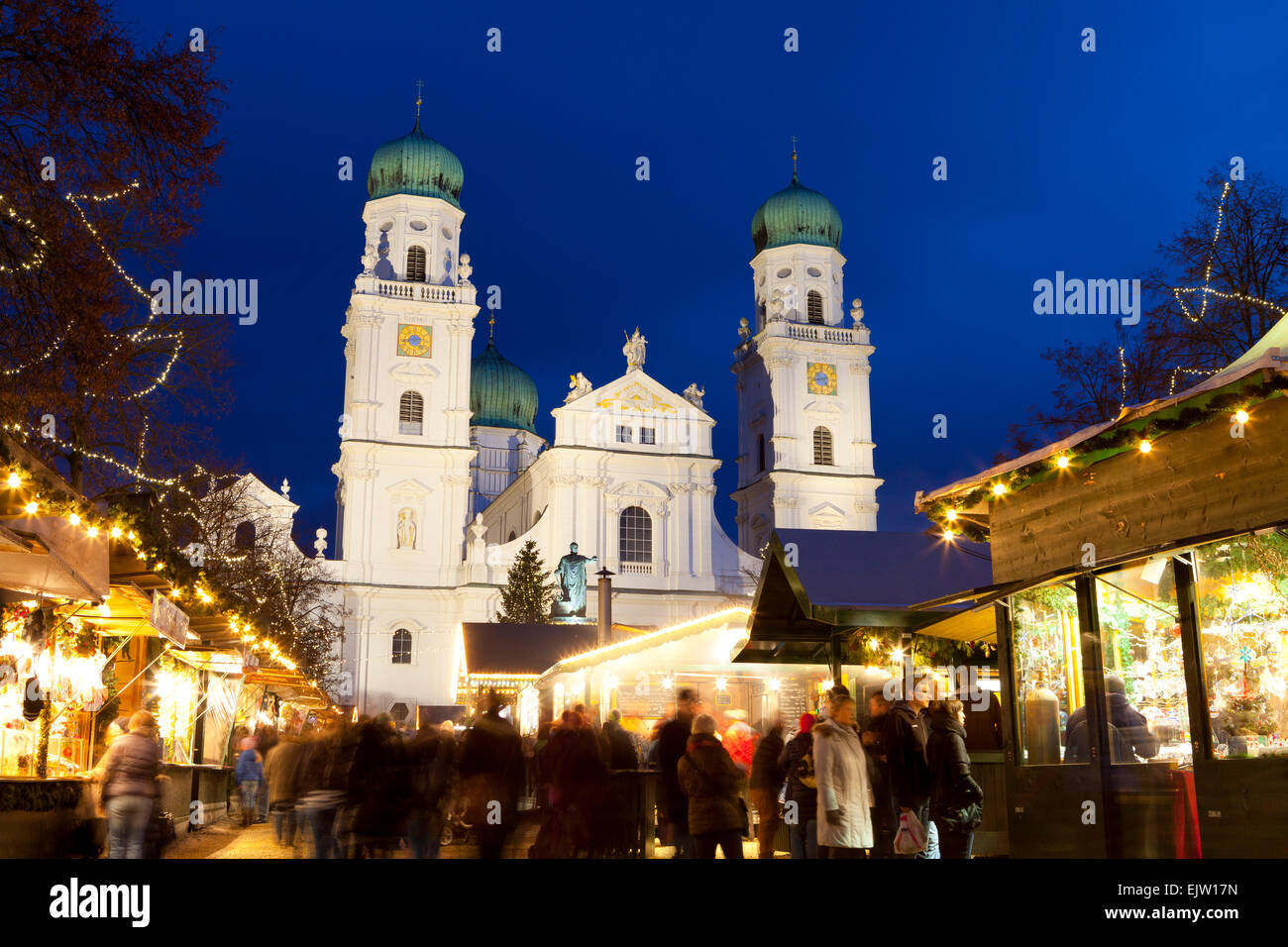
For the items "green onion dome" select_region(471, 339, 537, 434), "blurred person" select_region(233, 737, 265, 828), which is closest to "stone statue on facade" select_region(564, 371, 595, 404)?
"green onion dome" select_region(471, 339, 537, 434)

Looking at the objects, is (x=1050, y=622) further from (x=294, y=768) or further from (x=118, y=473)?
(x=118, y=473)

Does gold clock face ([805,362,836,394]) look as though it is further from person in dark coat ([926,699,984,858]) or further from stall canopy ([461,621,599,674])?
person in dark coat ([926,699,984,858])

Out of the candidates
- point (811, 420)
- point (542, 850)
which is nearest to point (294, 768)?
point (542, 850)

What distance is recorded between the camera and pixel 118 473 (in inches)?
800

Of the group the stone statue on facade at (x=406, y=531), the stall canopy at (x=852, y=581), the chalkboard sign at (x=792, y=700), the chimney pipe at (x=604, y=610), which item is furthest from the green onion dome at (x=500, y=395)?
the stall canopy at (x=852, y=581)

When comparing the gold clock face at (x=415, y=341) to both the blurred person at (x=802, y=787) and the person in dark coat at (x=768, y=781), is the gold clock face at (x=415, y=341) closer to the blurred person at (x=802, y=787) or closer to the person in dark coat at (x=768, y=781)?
the person in dark coat at (x=768, y=781)

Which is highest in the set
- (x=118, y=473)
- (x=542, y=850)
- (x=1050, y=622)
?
(x=118, y=473)

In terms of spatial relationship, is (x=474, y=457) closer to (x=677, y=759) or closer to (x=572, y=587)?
(x=572, y=587)

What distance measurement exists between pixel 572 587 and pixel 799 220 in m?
29.3

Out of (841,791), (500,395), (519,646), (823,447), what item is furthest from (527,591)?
(841,791)

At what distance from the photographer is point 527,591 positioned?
5381 cm

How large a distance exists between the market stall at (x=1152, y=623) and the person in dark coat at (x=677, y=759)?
2.76m

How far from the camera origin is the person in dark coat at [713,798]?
9.39 metres
